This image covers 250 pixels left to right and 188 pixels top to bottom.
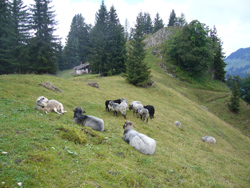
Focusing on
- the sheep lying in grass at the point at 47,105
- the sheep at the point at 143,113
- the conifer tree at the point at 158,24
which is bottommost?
the sheep at the point at 143,113

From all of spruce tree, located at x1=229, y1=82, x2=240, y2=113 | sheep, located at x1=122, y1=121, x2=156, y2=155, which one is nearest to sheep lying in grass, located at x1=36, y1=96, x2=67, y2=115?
sheep, located at x1=122, y1=121, x2=156, y2=155

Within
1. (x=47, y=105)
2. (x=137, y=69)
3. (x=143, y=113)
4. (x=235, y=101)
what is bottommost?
(x=235, y=101)

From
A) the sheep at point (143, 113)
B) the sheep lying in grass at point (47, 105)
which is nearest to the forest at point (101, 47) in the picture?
the sheep at point (143, 113)

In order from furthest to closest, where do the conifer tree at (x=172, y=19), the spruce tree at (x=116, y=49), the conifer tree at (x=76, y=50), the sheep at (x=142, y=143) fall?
the conifer tree at (x=172, y=19) < the conifer tree at (x=76, y=50) < the spruce tree at (x=116, y=49) < the sheep at (x=142, y=143)

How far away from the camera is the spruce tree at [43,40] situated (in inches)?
1246

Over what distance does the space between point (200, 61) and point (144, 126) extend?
A: 43.8 m

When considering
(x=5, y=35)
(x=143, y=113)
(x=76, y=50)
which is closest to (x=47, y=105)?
(x=143, y=113)

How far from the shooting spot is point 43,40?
1283 inches

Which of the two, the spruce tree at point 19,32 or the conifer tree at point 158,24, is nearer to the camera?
the spruce tree at point 19,32

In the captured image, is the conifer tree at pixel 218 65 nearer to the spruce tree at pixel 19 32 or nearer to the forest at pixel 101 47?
the forest at pixel 101 47

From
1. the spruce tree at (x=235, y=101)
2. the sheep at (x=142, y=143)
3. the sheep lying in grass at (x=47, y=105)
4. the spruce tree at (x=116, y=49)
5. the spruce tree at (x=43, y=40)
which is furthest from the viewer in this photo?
the spruce tree at (x=116, y=49)

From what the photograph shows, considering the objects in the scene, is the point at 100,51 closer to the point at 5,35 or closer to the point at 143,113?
the point at 5,35

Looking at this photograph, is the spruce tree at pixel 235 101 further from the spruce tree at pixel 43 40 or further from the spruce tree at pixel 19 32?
the spruce tree at pixel 19 32

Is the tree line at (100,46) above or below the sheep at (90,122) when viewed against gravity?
above
